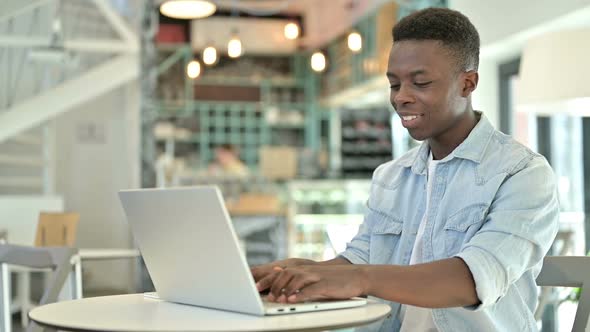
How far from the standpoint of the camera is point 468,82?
1.94 metres

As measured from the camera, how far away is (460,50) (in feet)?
6.27

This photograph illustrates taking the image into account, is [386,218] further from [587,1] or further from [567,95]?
[587,1]

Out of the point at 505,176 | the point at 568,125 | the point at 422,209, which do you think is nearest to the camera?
the point at 505,176

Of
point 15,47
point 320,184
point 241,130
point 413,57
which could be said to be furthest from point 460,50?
point 241,130

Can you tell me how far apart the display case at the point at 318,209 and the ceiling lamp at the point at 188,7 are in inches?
126

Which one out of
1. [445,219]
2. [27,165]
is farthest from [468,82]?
[27,165]

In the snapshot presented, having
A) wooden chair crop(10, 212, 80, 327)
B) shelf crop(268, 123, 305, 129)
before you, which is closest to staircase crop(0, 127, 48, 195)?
shelf crop(268, 123, 305, 129)

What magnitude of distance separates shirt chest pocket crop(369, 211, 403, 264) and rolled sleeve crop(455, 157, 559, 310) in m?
0.32

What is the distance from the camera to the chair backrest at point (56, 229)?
179 inches

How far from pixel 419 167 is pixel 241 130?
11019mm

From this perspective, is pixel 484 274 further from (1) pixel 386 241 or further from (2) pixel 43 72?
(2) pixel 43 72

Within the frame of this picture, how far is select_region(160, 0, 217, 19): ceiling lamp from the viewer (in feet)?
21.4

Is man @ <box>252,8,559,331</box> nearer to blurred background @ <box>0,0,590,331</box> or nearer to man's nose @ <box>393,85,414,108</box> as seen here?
man's nose @ <box>393,85,414,108</box>

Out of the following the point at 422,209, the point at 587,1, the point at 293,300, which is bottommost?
the point at 293,300
